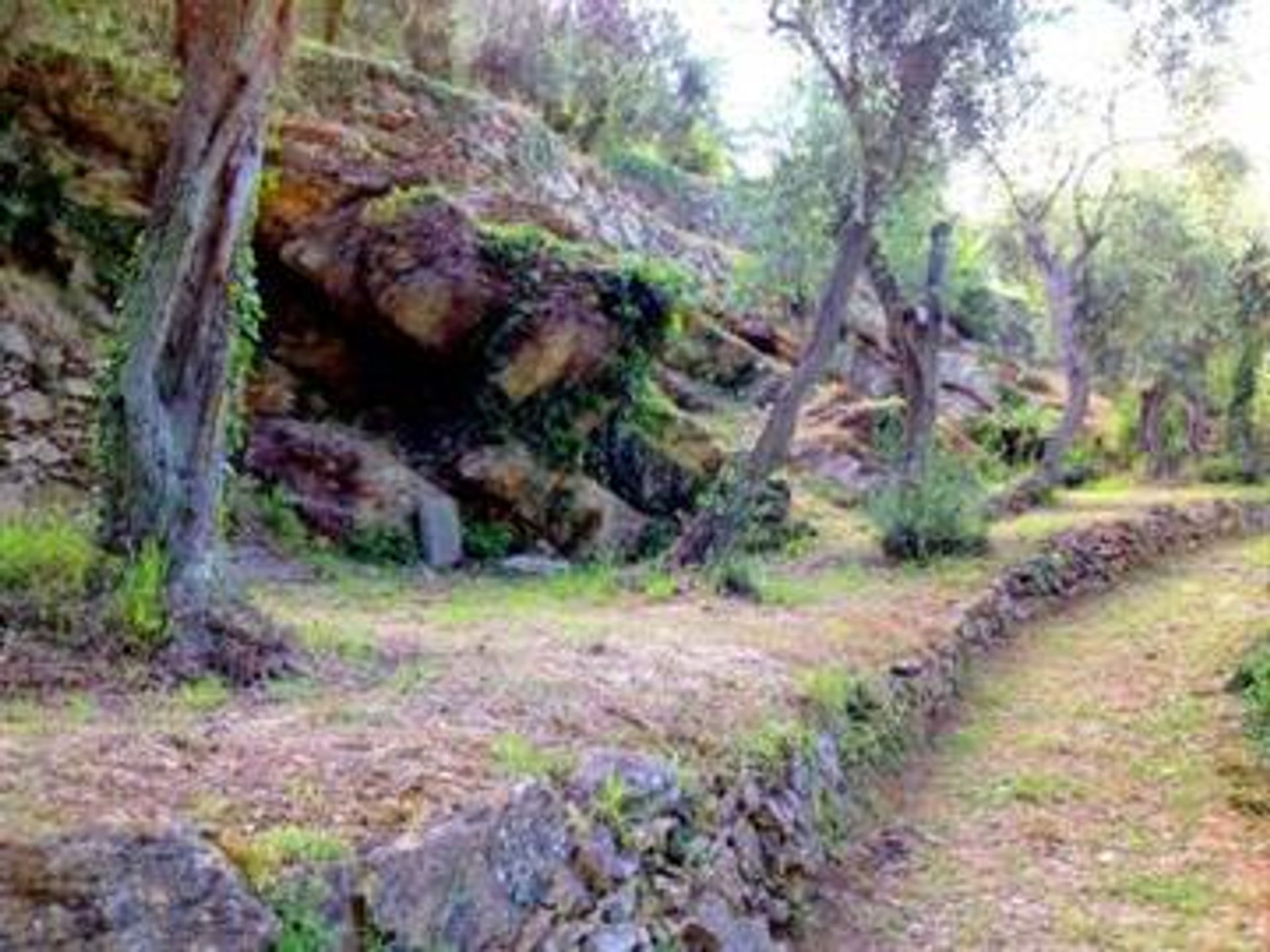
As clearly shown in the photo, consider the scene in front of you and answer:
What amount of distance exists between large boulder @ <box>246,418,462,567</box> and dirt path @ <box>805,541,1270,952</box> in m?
5.54

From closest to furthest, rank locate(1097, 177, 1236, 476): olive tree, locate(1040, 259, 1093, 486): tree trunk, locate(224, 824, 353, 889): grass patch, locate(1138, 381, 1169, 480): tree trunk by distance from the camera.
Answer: locate(224, 824, 353, 889): grass patch
locate(1040, 259, 1093, 486): tree trunk
locate(1097, 177, 1236, 476): olive tree
locate(1138, 381, 1169, 480): tree trunk

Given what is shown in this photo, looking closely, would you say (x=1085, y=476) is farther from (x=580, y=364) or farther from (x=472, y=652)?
(x=472, y=652)

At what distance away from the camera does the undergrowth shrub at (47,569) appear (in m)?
6.72

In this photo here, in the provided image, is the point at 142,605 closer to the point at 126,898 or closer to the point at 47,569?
the point at 47,569

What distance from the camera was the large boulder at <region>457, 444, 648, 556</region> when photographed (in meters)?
15.0

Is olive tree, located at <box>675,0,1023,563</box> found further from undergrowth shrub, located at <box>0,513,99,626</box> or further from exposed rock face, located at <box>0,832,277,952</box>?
exposed rock face, located at <box>0,832,277,952</box>

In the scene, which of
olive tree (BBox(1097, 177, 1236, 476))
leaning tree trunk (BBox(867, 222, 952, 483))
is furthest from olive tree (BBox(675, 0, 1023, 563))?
olive tree (BBox(1097, 177, 1236, 476))

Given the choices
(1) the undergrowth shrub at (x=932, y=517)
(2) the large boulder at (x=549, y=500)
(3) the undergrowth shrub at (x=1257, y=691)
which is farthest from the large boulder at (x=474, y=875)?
(1) the undergrowth shrub at (x=932, y=517)

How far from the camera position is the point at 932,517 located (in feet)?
55.9

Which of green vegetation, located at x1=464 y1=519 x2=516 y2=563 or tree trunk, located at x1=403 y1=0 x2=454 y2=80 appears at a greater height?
tree trunk, located at x1=403 y1=0 x2=454 y2=80

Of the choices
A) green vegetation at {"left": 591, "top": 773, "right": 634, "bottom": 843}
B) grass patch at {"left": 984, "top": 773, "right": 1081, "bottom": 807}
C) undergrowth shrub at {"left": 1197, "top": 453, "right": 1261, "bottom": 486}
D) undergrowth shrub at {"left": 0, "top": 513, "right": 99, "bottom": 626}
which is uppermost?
undergrowth shrub at {"left": 1197, "top": 453, "right": 1261, "bottom": 486}

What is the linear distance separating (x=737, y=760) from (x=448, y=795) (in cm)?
258

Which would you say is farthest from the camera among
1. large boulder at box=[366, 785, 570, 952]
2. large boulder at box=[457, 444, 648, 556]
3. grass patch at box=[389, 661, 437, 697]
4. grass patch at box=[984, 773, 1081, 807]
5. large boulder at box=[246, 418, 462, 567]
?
large boulder at box=[457, 444, 648, 556]

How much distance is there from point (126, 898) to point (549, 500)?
11282mm
